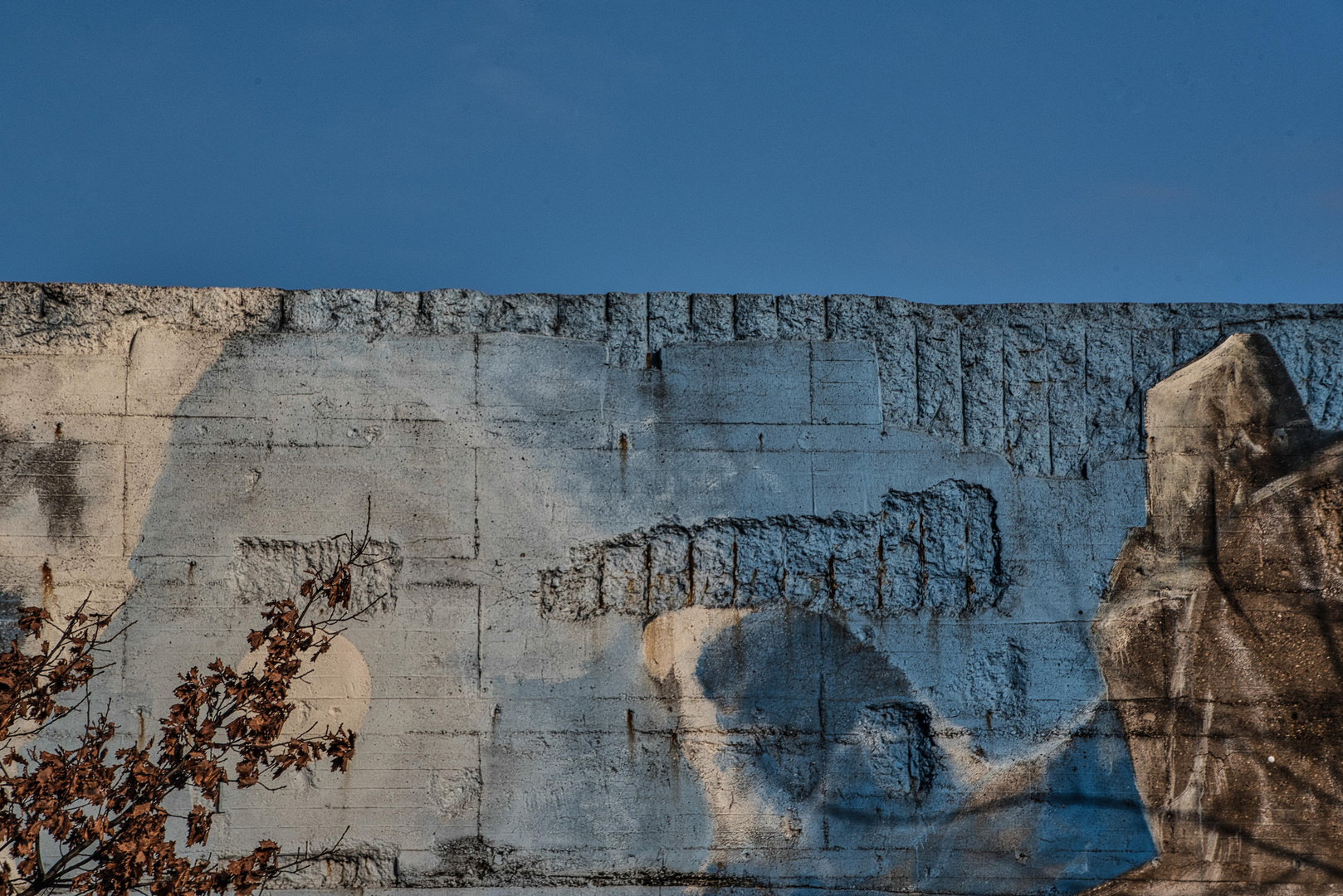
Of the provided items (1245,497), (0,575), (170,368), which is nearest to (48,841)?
(0,575)

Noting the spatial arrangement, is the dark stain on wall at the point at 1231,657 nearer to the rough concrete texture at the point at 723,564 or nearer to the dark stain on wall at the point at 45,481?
the rough concrete texture at the point at 723,564

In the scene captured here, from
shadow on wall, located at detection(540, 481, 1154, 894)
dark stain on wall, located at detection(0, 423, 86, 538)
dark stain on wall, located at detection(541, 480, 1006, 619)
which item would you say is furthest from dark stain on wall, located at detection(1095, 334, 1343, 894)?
dark stain on wall, located at detection(0, 423, 86, 538)

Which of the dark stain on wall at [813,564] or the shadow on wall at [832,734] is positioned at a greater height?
the dark stain on wall at [813,564]

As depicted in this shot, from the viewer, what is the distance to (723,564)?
4.29 m

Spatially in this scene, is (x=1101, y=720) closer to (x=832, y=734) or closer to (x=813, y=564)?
(x=832, y=734)

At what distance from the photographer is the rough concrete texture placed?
4160 mm

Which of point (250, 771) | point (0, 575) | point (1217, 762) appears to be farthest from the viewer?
point (1217, 762)

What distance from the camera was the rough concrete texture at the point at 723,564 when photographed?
4160 mm

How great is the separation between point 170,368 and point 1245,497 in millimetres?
5253

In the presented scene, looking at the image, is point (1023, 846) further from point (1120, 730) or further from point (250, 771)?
point (250, 771)

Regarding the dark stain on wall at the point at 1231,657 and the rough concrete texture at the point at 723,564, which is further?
the dark stain on wall at the point at 1231,657

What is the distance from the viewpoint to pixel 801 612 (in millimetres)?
4301

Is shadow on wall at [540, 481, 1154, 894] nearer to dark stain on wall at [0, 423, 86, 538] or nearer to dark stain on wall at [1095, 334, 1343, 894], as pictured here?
dark stain on wall at [1095, 334, 1343, 894]

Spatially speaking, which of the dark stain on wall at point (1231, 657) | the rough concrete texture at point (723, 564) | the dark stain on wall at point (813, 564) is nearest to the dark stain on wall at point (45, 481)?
the rough concrete texture at point (723, 564)
